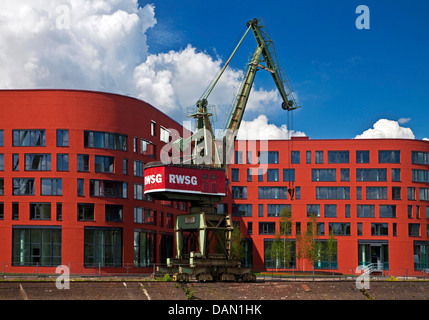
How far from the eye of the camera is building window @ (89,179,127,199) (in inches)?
3268

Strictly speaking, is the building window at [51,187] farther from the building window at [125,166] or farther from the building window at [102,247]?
the building window at [125,166]

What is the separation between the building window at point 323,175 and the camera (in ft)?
373

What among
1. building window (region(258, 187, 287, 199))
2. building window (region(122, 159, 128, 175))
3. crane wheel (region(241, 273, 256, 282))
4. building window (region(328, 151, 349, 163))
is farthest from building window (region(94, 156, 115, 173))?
building window (region(328, 151, 349, 163))

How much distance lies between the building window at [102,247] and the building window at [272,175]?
1501 inches

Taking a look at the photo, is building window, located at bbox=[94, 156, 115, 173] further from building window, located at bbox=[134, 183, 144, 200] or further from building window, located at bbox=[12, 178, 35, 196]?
building window, located at bbox=[12, 178, 35, 196]

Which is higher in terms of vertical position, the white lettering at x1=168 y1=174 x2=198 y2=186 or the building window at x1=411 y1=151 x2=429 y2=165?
the building window at x1=411 y1=151 x2=429 y2=165

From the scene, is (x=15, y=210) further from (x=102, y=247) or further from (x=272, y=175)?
(x=272, y=175)

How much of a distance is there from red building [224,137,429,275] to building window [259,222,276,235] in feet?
0.56

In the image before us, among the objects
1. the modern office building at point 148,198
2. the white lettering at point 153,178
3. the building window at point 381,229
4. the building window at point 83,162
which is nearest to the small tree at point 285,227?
the modern office building at point 148,198

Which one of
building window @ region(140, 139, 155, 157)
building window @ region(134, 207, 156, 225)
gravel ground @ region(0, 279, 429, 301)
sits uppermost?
building window @ region(140, 139, 155, 157)

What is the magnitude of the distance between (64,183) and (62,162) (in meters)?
2.63

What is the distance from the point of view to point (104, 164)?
84250mm
